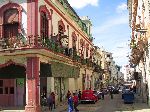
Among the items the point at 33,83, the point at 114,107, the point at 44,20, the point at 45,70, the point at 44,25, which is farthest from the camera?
the point at 114,107

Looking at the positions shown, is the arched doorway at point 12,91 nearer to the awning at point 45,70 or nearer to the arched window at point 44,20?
the awning at point 45,70

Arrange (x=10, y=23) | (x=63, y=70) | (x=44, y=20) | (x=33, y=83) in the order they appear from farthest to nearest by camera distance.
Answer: (x=63, y=70)
(x=44, y=20)
(x=10, y=23)
(x=33, y=83)

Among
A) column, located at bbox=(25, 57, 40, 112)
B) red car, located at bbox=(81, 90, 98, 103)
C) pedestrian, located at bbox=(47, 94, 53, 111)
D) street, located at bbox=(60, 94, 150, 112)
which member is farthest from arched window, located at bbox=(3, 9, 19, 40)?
red car, located at bbox=(81, 90, 98, 103)

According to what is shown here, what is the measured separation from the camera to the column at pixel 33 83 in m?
27.4

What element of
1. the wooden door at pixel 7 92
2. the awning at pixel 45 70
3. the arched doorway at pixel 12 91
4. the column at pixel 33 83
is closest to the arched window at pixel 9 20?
the column at pixel 33 83

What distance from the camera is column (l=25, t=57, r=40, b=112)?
89.9 ft

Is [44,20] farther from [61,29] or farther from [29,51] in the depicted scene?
[61,29]

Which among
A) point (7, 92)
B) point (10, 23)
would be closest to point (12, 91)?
point (7, 92)

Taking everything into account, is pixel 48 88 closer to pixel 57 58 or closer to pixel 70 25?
pixel 57 58

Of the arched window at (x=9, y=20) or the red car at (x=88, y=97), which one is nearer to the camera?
the arched window at (x=9, y=20)

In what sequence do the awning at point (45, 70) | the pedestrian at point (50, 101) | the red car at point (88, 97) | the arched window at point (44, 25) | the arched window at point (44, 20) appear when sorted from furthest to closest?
the red car at point (88, 97)
the arched window at point (44, 25)
the arched window at point (44, 20)
the pedestrian at point (50, 101)
the awning at point (45, 70)

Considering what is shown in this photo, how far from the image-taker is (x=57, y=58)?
33.8 m

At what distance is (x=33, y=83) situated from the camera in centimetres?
2745

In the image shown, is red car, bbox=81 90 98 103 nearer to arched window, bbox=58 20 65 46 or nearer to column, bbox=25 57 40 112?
arched window, bbox=58 20 65 46
